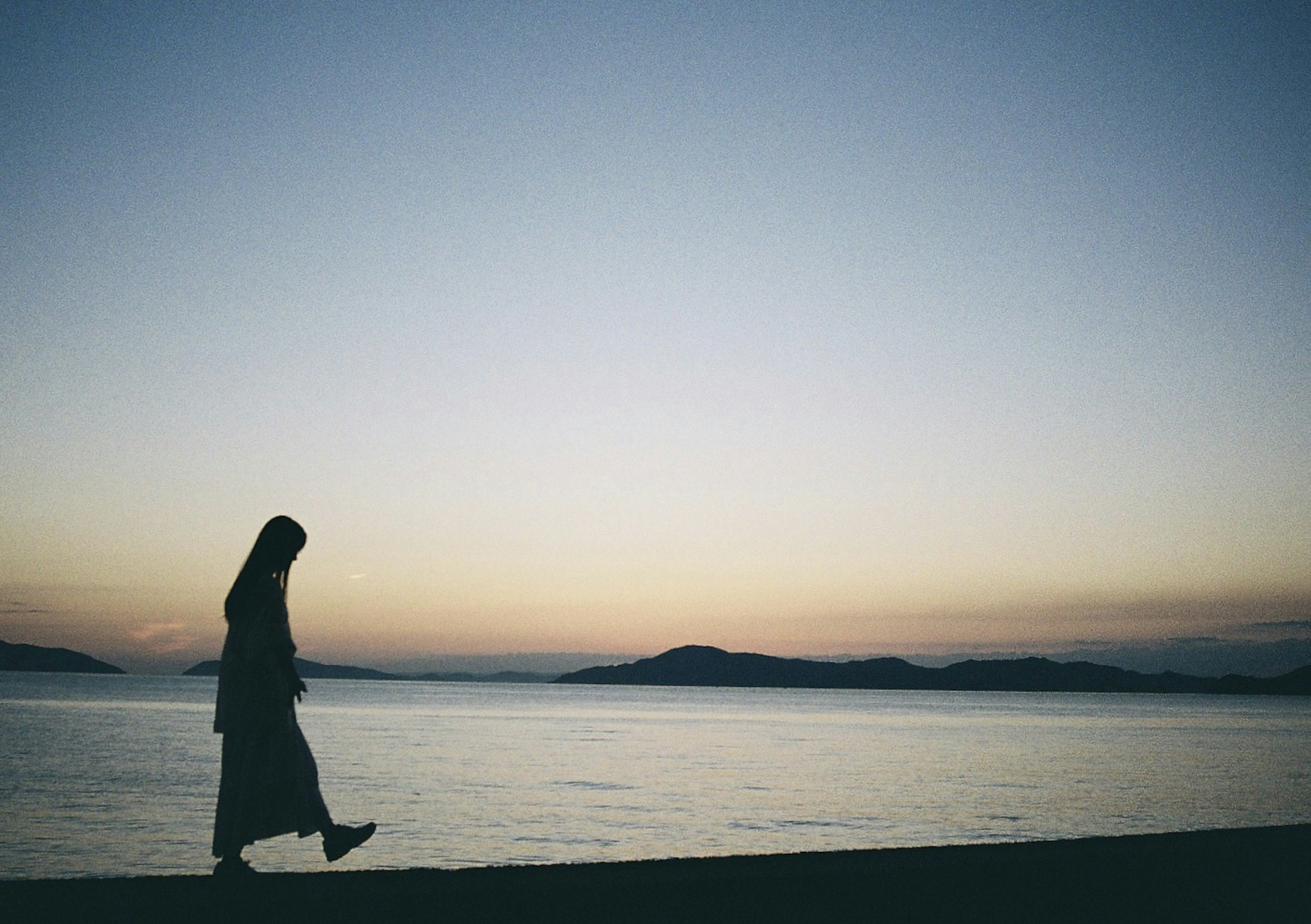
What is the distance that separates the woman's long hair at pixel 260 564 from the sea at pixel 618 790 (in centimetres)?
1197

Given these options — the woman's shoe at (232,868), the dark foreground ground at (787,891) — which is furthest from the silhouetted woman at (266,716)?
the dark foreground ground at (787,891)

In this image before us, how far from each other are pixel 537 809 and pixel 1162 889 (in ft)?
90.0

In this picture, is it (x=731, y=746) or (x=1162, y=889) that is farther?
(x=731, y=746)

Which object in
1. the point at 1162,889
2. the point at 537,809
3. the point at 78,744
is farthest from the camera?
the point at 78,744

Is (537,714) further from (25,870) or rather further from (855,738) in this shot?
(25,870)

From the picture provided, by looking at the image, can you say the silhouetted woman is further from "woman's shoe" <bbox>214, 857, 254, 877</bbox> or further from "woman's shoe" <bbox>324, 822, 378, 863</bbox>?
"woman's shoe" <bbox>214, 857, 254, 877</bbox>

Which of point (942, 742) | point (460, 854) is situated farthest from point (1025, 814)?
point (942, 742)

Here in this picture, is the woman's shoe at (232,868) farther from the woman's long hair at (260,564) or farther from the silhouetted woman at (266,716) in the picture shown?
the woman's long hair at (260,564)

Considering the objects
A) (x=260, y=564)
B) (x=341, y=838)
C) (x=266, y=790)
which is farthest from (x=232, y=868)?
(x=260, y=564)

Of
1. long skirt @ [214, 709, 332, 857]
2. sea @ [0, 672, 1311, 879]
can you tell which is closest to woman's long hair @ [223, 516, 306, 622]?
long skirt @ [214, 709, 332, 857]

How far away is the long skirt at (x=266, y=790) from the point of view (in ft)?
19.3

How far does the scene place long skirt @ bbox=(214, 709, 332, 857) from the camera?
588cm

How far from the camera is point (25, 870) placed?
68.5ft

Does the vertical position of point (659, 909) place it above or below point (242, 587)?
below
